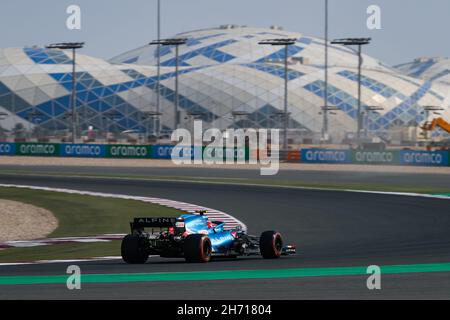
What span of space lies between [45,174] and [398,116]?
105 metres

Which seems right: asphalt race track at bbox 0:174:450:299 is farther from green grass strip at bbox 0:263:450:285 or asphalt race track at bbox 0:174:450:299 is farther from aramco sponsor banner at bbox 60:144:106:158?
aramco sponsor banner at bbox 60:144:106:158

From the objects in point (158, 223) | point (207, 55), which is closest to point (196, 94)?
point (207, 55)

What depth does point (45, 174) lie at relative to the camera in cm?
A: 5947

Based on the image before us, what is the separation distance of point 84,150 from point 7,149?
313 inches

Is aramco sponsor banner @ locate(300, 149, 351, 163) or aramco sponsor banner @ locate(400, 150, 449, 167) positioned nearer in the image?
aramco sponsor banner @ locate(400, 150, 449, 167)

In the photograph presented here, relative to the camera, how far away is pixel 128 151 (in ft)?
262

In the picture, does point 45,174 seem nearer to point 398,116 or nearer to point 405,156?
point 405,156

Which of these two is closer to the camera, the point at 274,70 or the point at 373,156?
the point at 373,156

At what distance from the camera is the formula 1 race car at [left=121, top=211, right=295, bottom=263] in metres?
19.1

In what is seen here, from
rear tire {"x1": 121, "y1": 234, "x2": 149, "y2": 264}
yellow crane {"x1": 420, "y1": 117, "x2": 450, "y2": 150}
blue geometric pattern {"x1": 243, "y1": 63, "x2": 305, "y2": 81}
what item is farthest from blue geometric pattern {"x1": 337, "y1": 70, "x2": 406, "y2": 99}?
rear tire {"x1": 121, "y1": 234, "x2": 149, "y2": 264}

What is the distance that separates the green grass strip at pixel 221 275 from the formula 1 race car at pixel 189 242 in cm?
183

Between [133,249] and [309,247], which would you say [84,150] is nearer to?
[309,247]

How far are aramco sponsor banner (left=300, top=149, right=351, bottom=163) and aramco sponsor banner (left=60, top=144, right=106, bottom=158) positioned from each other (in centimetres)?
1735

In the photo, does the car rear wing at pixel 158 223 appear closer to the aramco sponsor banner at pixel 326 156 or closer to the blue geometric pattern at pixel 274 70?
the aramco sponsor banner at pixel 326 156
